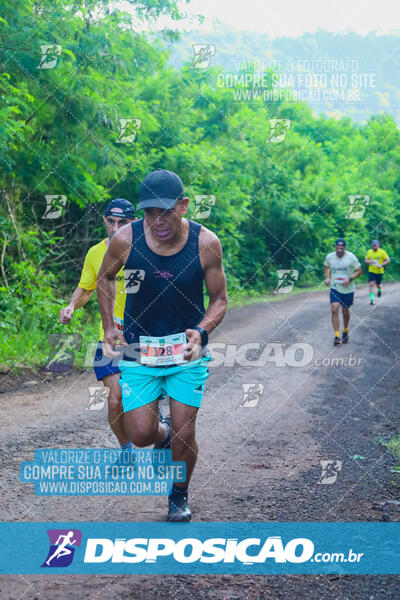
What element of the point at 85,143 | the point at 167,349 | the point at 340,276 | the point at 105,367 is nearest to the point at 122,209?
the point at 105,367

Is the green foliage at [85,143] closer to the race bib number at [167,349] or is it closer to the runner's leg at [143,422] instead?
the runner's leg at [143,422]

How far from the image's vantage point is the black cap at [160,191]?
408cm

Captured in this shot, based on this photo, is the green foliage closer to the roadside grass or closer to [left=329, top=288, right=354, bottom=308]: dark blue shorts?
[left=329, top=288, right=354, bottom=308]: dark blue shorts

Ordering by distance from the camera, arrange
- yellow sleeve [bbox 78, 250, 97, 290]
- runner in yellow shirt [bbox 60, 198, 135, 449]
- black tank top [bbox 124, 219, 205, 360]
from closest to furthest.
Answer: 1. black tank top [bbox 124, 219, 205, 360]
2. runner in yellow shirt [bbox 60, 198, 135, 449]
3. yellow sleeve [bbox 78, 250, 97, 290]

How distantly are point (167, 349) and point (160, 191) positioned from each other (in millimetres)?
978

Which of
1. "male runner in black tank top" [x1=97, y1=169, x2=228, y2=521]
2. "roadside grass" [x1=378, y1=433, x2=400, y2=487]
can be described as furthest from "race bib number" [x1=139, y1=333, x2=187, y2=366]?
→ "roadside grass" [x1=378, y1=433, x2=400, y2=487]

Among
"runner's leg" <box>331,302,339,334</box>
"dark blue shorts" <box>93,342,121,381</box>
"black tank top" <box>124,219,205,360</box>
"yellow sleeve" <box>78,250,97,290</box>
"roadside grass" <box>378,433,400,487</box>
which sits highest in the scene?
"black tank top" <box>124,219,205,360</box>

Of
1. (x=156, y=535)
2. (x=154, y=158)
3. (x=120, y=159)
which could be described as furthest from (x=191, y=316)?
(x=154, y=158)

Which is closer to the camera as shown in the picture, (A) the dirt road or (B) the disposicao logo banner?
(A) the dirt road

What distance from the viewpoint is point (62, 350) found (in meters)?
10.7

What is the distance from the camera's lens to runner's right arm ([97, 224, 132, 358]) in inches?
171

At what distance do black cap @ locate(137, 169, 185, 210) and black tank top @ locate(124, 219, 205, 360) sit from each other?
256 millimetres

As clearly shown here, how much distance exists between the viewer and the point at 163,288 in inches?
164

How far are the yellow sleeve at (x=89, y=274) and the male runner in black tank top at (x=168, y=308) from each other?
1.28 m
